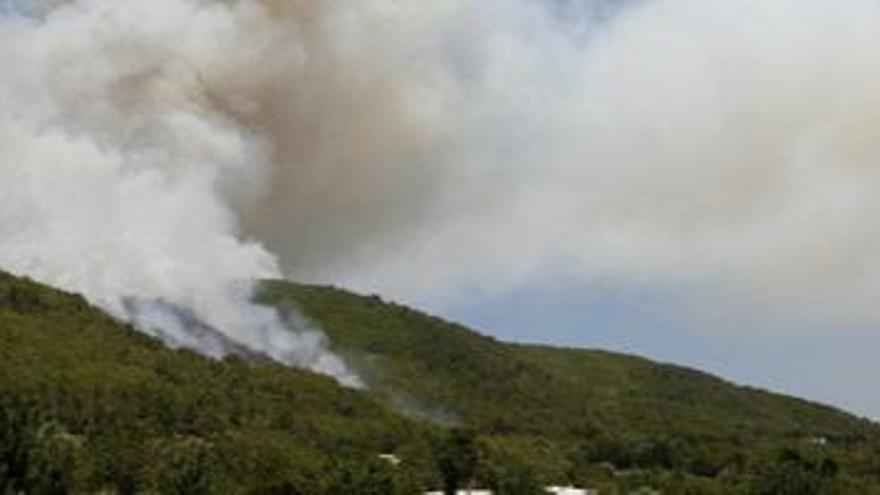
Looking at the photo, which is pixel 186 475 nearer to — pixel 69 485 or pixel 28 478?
pixel 69 485

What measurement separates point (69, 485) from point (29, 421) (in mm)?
12992

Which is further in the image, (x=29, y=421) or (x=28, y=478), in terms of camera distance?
(x=29, y=421)

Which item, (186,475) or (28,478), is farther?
(186,475)

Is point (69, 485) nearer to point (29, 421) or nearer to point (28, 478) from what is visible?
point (29, 421)

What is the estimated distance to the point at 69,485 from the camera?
652 feet

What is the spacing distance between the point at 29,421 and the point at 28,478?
16.7 metres

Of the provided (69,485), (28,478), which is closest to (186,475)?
(69,485)

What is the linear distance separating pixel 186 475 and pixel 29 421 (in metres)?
20.9

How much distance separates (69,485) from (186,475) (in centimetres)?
1441

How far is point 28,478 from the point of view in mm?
173875

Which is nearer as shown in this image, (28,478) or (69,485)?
→ (28,478)

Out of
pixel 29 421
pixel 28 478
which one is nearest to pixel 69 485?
pixel 29 421
